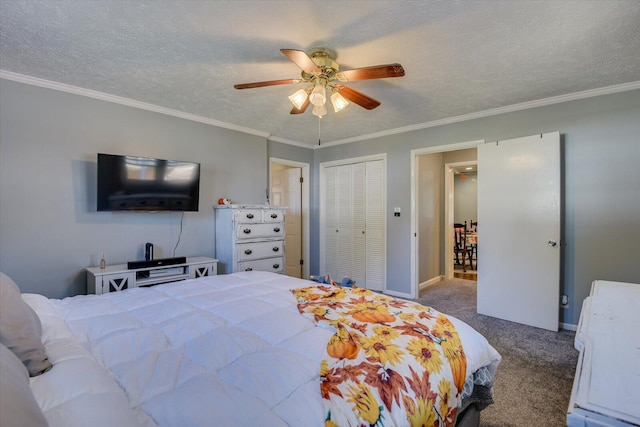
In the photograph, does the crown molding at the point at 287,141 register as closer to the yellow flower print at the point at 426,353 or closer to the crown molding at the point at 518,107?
the crown molding at the point at 518,107

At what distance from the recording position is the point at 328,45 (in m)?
2.11

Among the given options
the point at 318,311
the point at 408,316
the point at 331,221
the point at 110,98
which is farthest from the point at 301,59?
the point at 331,221

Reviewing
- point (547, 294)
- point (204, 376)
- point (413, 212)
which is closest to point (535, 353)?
point (547, 294)

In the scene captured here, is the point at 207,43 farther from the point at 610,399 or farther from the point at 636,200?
the point at 636,200

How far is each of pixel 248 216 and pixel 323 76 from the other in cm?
204

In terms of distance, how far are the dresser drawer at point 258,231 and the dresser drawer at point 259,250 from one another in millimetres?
96

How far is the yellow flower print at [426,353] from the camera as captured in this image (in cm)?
113

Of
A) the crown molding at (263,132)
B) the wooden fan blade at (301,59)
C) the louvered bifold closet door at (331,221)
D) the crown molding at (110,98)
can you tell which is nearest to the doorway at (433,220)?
the crown molding at (263,132)

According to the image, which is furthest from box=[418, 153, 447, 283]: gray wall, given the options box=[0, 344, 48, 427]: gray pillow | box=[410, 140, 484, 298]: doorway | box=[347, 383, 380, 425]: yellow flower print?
box=[0, 344, 48, 427]: gray pillow

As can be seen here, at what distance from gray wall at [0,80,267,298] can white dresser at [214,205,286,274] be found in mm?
377

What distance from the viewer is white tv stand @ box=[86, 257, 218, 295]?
8.84 feet

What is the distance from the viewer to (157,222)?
3.40 meters

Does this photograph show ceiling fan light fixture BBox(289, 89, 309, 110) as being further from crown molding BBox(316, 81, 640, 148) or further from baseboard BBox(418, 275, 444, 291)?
baseboard BBox(418, 275, 444, 291)

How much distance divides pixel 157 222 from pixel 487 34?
3.54m
